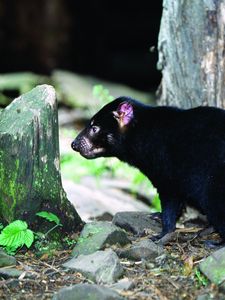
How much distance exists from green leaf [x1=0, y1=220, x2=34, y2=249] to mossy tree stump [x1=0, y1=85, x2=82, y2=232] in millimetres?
121

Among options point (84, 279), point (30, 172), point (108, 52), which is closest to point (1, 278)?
point (84, 279)

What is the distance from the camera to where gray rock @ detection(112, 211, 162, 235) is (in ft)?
15.3

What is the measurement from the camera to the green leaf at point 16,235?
3.96m

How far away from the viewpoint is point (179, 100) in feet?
19.7

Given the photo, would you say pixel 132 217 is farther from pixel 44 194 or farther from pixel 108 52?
pixel 108 52

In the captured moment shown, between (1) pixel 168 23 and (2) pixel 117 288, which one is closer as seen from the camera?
(2) pixel 117 288

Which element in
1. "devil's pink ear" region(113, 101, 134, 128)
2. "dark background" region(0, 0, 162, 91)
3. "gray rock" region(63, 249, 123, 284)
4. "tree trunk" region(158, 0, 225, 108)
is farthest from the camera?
"dark background" region(0, 0, 162, 91)

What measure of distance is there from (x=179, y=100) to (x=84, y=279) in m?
2.76

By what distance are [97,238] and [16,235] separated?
506 millimetres

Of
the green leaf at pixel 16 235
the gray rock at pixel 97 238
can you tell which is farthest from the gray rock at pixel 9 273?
the gray rock at pixel 97 238

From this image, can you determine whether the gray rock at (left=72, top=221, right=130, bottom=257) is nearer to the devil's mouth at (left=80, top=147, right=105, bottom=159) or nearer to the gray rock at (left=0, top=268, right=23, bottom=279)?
the gray rock at (left=0, top=268, right=23, bottom=279)

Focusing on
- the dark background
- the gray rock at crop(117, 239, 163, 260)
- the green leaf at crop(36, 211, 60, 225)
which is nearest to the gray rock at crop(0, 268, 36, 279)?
the green leaf at crop(36, 211, 60, 225)

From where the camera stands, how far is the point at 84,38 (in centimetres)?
1462

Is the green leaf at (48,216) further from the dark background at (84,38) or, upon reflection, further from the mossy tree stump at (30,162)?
the dark background at (84,38)
